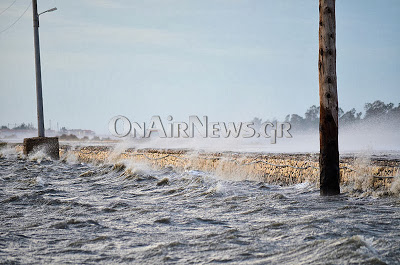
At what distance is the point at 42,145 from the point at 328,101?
52.0 feet

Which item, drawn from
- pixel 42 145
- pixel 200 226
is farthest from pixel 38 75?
pixel 200 226

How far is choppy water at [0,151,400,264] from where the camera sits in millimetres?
4594

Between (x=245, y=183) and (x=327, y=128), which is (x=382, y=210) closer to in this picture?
(x=327, y=128)

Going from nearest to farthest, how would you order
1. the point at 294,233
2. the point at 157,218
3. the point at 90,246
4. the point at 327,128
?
the point at 90,246 → the point at 294,233 → the point at 157,218 → the point at 327,128

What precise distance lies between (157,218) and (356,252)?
3.09m

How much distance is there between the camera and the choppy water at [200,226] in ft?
15.1

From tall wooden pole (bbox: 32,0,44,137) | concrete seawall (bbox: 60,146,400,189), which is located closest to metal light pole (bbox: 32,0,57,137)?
tall wooden pole (bbox: 32,0,44,137)

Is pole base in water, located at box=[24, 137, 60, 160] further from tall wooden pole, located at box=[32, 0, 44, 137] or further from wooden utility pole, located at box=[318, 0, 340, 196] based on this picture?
wooden utility pole, located at box=[318, 0, 340, 196]

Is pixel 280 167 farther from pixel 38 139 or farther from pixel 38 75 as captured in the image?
pixel 38 75

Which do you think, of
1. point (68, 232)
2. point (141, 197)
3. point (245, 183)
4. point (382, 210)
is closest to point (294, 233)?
point (382, 210)

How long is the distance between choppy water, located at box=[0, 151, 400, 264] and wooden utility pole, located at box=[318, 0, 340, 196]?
0.38 metres

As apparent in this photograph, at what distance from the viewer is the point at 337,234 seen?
5355 millimetres

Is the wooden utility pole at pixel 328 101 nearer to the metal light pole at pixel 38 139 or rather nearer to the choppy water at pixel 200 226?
the choppy water at pixel 200 226

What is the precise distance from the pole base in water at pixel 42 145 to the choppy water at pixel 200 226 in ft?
37.2
